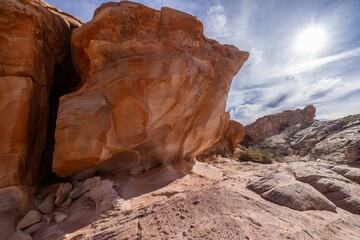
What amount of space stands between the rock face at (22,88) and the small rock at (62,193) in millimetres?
897

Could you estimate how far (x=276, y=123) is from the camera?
37312 millimetres

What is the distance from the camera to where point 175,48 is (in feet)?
23.7

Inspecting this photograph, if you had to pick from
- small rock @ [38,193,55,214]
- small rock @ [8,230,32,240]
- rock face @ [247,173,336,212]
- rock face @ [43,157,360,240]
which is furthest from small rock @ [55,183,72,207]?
rock face @ [247,173,336,212]

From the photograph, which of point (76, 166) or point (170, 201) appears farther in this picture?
point (76, 166)

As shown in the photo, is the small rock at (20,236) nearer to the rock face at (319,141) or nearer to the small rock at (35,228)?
the small rock at (35,228)

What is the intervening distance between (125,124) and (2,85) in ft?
9.43

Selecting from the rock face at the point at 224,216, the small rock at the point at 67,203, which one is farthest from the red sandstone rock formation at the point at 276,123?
the small rock at the point at 67,203

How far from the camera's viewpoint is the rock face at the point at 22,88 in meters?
5.63

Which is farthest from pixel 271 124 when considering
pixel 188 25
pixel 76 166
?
pixel 76 166

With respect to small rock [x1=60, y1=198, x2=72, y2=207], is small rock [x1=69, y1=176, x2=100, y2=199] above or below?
above

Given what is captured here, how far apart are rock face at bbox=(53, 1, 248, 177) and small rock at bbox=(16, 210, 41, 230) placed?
117cm

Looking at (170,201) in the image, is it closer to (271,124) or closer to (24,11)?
(24,11)

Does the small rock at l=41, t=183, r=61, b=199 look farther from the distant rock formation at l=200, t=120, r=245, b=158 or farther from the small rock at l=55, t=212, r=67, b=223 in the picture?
the distant rock formation at l=200, t=120, r=245, b=158

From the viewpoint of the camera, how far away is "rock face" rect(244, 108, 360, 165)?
2109 centimetres
